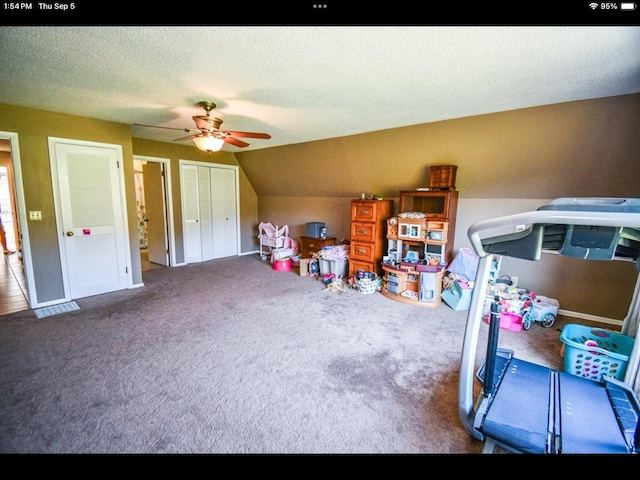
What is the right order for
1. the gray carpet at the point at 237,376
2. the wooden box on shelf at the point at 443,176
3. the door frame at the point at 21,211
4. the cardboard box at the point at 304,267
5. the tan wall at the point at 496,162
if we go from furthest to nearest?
the cardboard box at the point at 304,267, the wooden box on shelf at the point at 443,176, the door frame at the point at 21,211, the tan wall at the point at 496,162, the gray carpet at the point at 237,376

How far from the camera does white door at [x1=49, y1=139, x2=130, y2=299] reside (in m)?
3.66

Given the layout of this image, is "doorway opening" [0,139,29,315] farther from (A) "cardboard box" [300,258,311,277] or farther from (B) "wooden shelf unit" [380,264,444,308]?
(B) "wooden shelf unit" [380,264,444,308]

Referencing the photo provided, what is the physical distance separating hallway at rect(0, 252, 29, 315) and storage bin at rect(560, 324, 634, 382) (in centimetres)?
589

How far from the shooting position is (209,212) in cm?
612

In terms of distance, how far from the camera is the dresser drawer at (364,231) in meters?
4.39

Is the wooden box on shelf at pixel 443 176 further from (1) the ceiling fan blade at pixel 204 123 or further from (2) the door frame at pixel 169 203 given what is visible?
(2) the door frame at pixel 169 203

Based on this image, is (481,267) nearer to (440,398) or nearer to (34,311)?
(440,398)

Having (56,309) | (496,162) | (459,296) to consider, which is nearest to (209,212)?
(56,309)

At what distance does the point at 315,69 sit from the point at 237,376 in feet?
8.38

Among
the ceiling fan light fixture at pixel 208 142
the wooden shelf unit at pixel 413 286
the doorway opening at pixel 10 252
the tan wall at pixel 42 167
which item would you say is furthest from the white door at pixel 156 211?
the wooden shelf unit at pixel 413 286

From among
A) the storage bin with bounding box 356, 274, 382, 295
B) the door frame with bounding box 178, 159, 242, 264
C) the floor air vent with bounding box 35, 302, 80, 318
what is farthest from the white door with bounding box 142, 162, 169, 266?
the storage bin with bounding box 356, 274, 382, 295

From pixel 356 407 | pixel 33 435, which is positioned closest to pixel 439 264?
pixel 356 407

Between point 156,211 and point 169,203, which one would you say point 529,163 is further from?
point 156,211

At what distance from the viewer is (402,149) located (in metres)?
4.13
